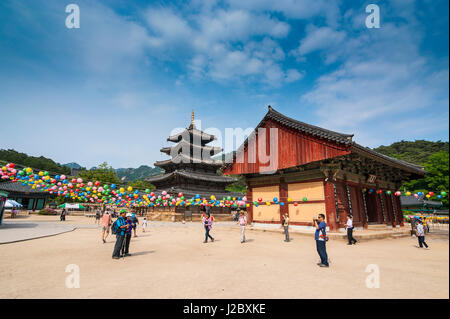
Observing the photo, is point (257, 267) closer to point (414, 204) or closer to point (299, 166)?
point (299, 166)

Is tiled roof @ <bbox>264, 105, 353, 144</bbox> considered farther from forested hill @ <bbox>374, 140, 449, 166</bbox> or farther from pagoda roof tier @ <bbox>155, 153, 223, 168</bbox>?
forested hill @ <bbox>374, 140, 449, 166</bbox>

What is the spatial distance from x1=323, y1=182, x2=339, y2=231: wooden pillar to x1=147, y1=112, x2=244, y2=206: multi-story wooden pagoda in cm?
2181

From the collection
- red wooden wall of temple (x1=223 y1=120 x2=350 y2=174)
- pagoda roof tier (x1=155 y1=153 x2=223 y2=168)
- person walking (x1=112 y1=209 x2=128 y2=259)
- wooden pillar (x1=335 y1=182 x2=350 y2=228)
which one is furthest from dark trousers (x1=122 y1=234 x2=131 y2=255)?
pagoda roof tier (x1=155 y1=153 x2=223 y2=168)

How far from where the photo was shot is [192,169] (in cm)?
3694

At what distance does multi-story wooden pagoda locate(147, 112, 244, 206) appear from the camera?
3422cm

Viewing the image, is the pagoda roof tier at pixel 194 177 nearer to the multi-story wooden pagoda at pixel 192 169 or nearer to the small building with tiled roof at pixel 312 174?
the multi-story wooden pagoda at pixel 192 169

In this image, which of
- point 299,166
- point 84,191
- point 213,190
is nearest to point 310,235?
point 299,166

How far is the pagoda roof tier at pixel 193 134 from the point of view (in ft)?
132

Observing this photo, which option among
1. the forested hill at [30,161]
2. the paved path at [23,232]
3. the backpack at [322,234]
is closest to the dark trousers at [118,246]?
the backpack at [322,234]

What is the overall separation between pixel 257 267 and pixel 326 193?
31.4 ft

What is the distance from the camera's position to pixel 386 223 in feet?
61.3

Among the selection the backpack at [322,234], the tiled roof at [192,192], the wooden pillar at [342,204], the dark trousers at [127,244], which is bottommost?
the dark trousers at [127,244]

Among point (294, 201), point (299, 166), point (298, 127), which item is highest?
point (298, 127)
